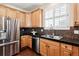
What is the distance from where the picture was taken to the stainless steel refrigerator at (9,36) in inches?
64.2

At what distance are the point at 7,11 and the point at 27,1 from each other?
0.33m

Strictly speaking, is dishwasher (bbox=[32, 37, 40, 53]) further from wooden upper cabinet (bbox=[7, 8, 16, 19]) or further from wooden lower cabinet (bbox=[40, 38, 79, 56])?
wooden upper cabinet (bbox=[7, 8, 16, 19])

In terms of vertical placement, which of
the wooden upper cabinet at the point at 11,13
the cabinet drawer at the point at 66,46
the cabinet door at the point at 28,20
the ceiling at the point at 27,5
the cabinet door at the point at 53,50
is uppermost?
the ceiling at the point at 27,5

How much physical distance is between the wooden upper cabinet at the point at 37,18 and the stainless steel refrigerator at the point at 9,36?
0.25 m

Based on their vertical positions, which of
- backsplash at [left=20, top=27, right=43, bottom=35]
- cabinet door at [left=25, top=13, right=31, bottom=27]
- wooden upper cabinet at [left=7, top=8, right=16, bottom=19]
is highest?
wooden upper cabinet at [left=7, top=8, right=16, bottom=19]

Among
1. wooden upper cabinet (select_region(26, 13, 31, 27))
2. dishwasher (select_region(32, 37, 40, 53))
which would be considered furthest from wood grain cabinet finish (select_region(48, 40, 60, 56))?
wooden upper cabinet (select_region(26, 13, 31, 27))

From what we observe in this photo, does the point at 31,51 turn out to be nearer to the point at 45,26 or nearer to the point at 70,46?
the point at 45,26

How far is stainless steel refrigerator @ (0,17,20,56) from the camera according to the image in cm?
163

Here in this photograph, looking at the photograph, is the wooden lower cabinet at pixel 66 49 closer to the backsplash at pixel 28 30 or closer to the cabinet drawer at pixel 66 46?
the cabinet drawer at pixel 66 46

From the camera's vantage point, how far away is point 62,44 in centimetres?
159

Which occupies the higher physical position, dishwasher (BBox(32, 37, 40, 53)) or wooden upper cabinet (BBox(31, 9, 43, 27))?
wooden upper cabinet (BBox(31, 9, 43, 27))

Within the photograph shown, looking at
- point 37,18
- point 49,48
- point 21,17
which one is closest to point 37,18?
point 37,18

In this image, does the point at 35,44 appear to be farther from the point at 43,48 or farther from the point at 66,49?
the point at 66,49

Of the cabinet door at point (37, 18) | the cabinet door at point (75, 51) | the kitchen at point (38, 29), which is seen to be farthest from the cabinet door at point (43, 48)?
the cabinet door at point (75, 51)
